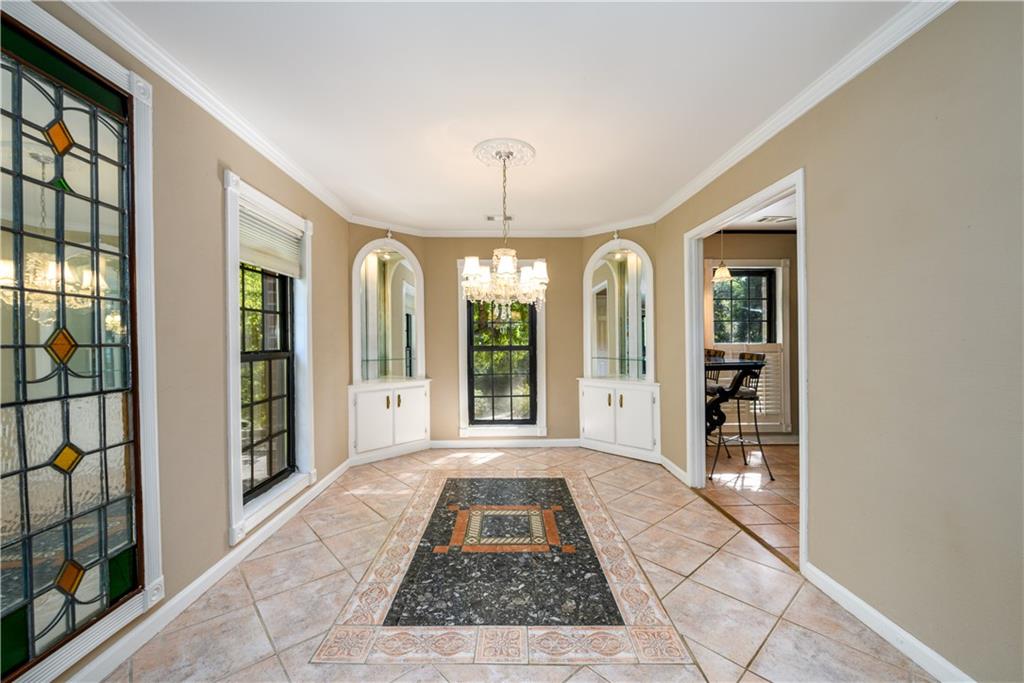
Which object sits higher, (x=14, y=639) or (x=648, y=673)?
(x=14, y=639)

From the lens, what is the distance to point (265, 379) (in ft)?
10.2

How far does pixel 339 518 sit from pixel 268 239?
84.2 inches

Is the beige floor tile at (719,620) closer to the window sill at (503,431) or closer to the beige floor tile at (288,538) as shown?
the beige floor tile at (288,538)

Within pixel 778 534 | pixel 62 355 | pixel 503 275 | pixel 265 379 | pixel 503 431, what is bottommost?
pixel 778 534

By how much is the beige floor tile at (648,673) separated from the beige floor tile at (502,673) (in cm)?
14

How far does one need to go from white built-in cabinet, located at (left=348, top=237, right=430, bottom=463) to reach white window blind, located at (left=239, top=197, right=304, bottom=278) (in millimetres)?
1197

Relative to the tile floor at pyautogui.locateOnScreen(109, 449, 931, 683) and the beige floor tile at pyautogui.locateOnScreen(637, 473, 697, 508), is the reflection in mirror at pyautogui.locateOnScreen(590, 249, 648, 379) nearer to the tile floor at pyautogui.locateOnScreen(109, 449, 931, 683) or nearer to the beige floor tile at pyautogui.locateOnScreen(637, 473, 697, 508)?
the beige floor tile at pyautogui.locateOnScreen(637, 473, 697, 508)

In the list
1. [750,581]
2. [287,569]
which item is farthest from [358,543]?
[750,581]

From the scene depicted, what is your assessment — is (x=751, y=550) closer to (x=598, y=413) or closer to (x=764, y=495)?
(x=764, y=495)

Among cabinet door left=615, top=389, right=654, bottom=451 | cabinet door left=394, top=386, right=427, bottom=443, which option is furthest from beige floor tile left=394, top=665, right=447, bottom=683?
cabinet door left=615, top=389, right=654, bottom=451

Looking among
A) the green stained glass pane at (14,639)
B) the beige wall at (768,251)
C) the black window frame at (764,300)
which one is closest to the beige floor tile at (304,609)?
the green stained glass pane at (14,639)

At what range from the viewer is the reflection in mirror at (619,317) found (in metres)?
4.64

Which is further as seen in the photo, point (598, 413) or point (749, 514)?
point (598, 413)

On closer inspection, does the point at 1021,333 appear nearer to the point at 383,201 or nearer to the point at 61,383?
the point at 61,383
